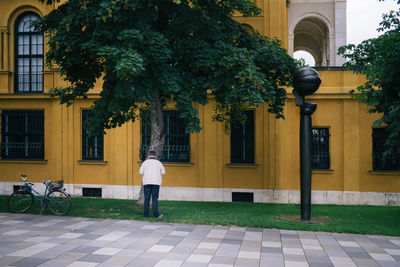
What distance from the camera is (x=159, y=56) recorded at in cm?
989

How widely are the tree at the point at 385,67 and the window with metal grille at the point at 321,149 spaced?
3976 millimetres

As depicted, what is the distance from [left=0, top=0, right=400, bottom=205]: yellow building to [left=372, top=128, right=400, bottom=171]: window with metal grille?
0.13ft

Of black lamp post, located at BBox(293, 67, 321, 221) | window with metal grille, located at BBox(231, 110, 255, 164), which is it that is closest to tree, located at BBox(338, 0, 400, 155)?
black lamp post, located at BBox(293, 67, 321, 221)

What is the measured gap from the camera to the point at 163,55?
997 cm

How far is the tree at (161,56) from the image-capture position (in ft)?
32.1

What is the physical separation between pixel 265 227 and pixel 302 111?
3.40 m

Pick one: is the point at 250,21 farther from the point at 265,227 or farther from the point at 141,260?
the point at 141,260

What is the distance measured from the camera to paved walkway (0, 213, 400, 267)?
652cm

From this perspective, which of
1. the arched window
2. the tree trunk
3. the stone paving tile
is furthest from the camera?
the arched window

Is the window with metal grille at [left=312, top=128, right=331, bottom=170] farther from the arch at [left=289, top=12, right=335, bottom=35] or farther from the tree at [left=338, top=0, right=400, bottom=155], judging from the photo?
the arch at [left=289, top=12, right=335, bottom=35]

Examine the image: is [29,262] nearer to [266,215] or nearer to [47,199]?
[47,199]

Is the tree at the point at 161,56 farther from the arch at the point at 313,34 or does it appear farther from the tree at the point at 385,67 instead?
the arch at the point at 313,34

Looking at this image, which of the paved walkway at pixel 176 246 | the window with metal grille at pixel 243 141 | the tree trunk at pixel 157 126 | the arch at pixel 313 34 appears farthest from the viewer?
the arch at pixel 313 34

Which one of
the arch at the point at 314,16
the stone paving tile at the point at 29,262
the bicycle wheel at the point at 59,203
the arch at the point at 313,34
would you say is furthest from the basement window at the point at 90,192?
the arch at the point at 314,16
